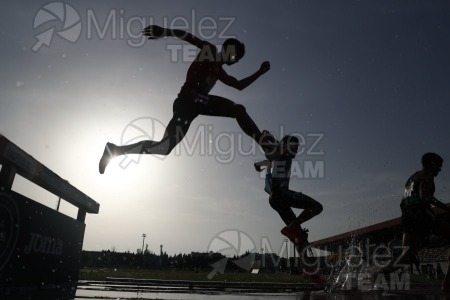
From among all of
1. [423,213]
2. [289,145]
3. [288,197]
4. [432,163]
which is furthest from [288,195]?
[432,163]

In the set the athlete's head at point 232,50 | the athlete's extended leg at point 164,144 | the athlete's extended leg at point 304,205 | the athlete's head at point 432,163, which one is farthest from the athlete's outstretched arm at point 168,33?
the athlete's head at point 432,163

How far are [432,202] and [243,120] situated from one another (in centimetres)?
322

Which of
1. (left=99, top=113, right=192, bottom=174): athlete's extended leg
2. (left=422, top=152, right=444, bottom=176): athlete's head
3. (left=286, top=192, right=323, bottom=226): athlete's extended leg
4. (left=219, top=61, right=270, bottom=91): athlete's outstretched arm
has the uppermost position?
(left=219, top=61, right=270, bottom=91): athlete's outstretched arm

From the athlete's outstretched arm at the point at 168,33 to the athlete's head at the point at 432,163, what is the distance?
383 centimetres

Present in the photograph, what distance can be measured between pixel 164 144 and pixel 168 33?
1.28 metres

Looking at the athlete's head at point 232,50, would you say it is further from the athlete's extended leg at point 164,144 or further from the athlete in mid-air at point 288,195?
the athlete in mid-air at point 288,195

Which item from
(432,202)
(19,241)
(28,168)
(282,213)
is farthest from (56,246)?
(432,202)

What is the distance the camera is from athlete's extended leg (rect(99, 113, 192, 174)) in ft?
14.9

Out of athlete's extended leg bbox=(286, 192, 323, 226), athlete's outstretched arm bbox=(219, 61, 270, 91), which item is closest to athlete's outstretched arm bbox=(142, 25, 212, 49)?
athlete's outstretched arm bbox=(219, 61, 270, 91)

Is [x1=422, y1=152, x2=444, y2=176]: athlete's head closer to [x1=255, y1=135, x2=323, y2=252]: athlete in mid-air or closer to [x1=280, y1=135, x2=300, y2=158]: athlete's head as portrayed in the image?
[x1=255, y1=135, x2=323, y2=252]: athlete in mid-air

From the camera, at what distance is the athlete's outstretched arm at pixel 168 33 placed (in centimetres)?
429

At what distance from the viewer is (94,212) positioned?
24.1 feet

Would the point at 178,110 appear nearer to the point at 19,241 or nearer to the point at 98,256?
the point at 19,241

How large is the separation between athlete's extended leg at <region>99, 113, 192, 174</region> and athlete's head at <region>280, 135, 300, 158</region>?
4.04ft
